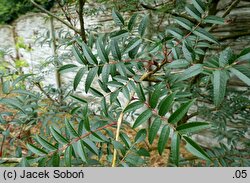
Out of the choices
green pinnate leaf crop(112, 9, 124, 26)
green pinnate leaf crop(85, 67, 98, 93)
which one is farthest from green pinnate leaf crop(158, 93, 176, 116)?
green pinnate leaf crop(112, 9, 124, 26)

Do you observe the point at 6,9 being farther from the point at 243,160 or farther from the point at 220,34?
the point at 243,160

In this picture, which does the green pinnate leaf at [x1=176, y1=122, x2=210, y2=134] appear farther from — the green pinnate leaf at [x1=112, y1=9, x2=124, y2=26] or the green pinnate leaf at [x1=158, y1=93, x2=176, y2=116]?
the green pinnate leaf at [x1=112, y1=9, x2=124, y2=26]

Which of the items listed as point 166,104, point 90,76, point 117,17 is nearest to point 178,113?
point 166,104

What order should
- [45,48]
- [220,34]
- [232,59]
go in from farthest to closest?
1. [45,48]
2. [220,34]
3. [232,59]

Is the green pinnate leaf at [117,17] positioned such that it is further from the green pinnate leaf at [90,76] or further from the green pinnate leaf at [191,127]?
the green pinnate leaf at [191,127]

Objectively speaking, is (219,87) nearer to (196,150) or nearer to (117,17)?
(196,150)

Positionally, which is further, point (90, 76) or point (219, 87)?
point (90, 76)

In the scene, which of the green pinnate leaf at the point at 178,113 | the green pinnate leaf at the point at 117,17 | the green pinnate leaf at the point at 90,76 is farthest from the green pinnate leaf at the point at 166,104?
the green pinnate leaf at the point at 117,17

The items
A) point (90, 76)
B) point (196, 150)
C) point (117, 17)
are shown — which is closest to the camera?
point (196, 150)

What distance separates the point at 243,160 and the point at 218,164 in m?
0.09

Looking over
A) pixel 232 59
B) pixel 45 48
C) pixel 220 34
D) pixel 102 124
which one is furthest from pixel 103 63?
pixel 45 48

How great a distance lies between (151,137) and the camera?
62 cm

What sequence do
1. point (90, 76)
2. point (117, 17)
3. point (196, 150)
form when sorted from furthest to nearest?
point (117, 17) < point (90, 76) < point (196, 150)

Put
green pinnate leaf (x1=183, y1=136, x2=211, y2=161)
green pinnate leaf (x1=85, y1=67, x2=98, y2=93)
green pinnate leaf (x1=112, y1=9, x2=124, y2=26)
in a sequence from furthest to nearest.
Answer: green pinnate leaf (x1=112, y1=9, x2=124, y2=26), green pinnate leaf (x1=85, y1=67, x2=98, y2=93), green pinnate leaf (x1=183, y1=136, x2=211, y2=161)
